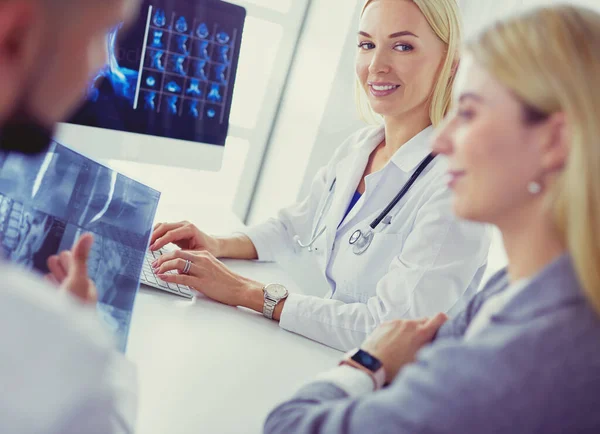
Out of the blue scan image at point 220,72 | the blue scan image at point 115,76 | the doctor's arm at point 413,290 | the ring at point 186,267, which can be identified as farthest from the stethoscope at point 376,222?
the blue scan image at point 115,76

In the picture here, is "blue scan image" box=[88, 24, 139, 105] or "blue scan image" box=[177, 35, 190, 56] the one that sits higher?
"blue scan image" box=[177, 35, 190, 56]

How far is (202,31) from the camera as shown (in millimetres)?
1552

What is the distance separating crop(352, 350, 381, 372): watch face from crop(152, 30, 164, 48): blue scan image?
2.86 ft

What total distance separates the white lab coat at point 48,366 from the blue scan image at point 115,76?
954 millimetres

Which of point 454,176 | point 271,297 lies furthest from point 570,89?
point 271,297

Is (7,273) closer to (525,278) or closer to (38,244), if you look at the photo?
(38,244)

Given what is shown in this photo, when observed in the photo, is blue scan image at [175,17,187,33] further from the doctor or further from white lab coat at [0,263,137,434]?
white lab coat at [0,263,137,434]

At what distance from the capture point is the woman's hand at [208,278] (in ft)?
4.36

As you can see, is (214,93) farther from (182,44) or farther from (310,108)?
(310,108)

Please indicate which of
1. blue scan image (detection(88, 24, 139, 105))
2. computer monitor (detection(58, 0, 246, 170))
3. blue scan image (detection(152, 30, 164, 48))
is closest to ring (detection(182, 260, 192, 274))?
computer monitor (detection(58, 0, 246, 170))

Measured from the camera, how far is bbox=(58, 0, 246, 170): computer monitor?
144 centimetres

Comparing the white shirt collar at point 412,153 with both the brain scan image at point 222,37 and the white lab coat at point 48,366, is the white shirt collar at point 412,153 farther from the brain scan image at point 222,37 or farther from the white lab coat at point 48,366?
the white lab coat at point 48,366

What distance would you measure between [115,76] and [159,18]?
166 millimetres

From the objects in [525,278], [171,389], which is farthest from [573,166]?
[171,389]
